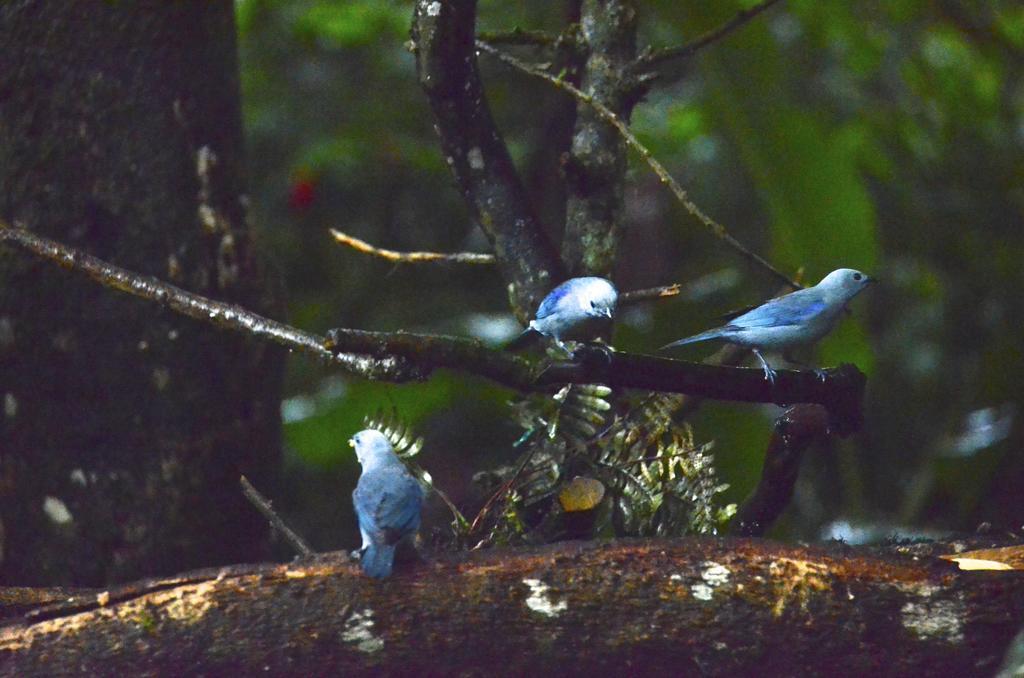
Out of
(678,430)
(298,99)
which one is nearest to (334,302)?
(298,99)

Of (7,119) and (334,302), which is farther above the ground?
(7,119)

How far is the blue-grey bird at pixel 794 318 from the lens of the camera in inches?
111

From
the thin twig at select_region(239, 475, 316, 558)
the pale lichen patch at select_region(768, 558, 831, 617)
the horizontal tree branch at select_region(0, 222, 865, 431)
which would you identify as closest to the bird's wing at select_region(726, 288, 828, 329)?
the horizontal tree branch at select_region(0, 222, 865, 431)

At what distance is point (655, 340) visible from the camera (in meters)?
4.16

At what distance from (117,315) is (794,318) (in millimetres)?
1687

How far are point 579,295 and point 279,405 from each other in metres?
1.18

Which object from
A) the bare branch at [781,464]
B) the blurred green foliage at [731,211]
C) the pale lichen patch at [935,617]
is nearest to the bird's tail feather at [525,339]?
the bare branch at [781,464]

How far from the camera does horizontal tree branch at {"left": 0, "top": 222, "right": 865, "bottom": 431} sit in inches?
87.7

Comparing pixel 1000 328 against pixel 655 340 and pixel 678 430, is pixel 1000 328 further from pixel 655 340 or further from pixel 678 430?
pixel 678 430

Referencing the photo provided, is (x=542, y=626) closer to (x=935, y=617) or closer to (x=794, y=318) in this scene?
(x=935, y=617)

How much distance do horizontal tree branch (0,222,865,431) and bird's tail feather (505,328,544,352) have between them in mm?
473

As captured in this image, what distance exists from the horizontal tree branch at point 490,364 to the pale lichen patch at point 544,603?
380mm

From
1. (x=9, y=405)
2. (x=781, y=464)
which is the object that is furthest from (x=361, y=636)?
(x=9, y=405)

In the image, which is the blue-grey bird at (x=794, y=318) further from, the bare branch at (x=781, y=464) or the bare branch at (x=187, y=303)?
the bare branch at (x=187, y=303)
